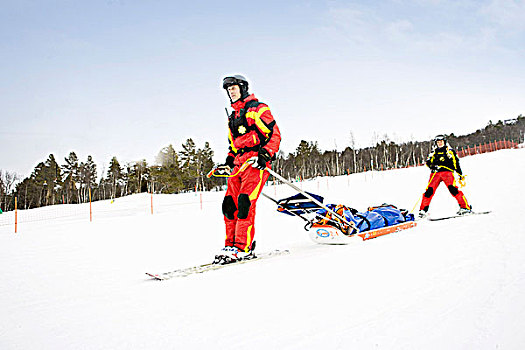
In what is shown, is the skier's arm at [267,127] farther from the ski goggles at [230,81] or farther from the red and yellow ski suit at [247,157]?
the ski goggles at [230,81]

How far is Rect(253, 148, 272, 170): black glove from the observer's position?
13.4 ft

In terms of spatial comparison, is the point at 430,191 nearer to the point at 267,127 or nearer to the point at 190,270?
the point at 267,127

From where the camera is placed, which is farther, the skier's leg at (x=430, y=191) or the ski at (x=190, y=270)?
the skier's leg at (x=430, y=191)

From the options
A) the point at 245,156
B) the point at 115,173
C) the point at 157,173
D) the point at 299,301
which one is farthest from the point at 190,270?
the point at 115,173

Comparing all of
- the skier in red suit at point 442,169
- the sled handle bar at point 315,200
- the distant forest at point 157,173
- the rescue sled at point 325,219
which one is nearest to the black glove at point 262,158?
the sled handle bar at point 315,200

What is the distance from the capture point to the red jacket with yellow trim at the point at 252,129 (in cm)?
424

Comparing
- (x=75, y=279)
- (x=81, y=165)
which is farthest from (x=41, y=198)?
(x=75, y=279)

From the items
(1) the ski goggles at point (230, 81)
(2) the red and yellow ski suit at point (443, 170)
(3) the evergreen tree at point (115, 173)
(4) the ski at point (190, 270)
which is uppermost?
(3) the evergreen tree at point (115, 173)

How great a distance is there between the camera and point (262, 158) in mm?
4125

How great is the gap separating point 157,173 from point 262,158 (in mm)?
53207

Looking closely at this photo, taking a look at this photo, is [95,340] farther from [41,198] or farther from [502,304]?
[41,198]

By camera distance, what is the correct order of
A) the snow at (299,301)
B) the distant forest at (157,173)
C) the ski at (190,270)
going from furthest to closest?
the distant forest at (157,173)
the ski at (190,270)
the snow at (299,301)

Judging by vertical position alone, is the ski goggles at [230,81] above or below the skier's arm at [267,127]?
above

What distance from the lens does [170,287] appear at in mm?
2857
